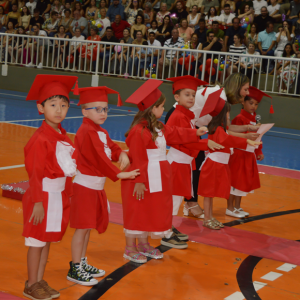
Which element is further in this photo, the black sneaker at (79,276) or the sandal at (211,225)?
the sandal at (211,225)

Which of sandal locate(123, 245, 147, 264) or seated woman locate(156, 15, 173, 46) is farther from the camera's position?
seated woman locate(156, 15, 173, 46)

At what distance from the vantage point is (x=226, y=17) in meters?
13.3

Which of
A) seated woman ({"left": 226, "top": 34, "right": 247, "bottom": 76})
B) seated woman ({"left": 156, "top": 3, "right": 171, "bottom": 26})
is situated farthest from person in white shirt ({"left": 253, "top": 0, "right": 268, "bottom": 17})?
seated woman ({"left": 156, "top": 3, "right": 171, "bottom": 26})

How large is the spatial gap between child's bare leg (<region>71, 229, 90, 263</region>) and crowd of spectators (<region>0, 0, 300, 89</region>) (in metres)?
8.96

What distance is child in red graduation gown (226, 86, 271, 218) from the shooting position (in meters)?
5.16

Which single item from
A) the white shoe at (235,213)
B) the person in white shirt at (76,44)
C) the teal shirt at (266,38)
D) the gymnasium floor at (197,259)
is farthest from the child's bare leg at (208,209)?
the person in white shirt at (76,44)

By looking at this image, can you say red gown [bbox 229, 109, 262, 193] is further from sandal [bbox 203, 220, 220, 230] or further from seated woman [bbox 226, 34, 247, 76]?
seated woman [bbox 226, 34, 247, 76]

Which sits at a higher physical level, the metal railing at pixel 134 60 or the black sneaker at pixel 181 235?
the metal railing at pixel 134 60

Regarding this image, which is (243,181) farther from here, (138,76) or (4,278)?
(138,76)

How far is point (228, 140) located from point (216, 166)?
0.51 m

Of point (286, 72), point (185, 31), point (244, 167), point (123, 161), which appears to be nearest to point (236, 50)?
point (286, 72)

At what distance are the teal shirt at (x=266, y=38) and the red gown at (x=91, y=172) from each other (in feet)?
32.3

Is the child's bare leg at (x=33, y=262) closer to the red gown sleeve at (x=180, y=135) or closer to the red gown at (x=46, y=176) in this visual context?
the red gown at (x=46, y=176)

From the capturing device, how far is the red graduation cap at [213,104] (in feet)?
14.1
